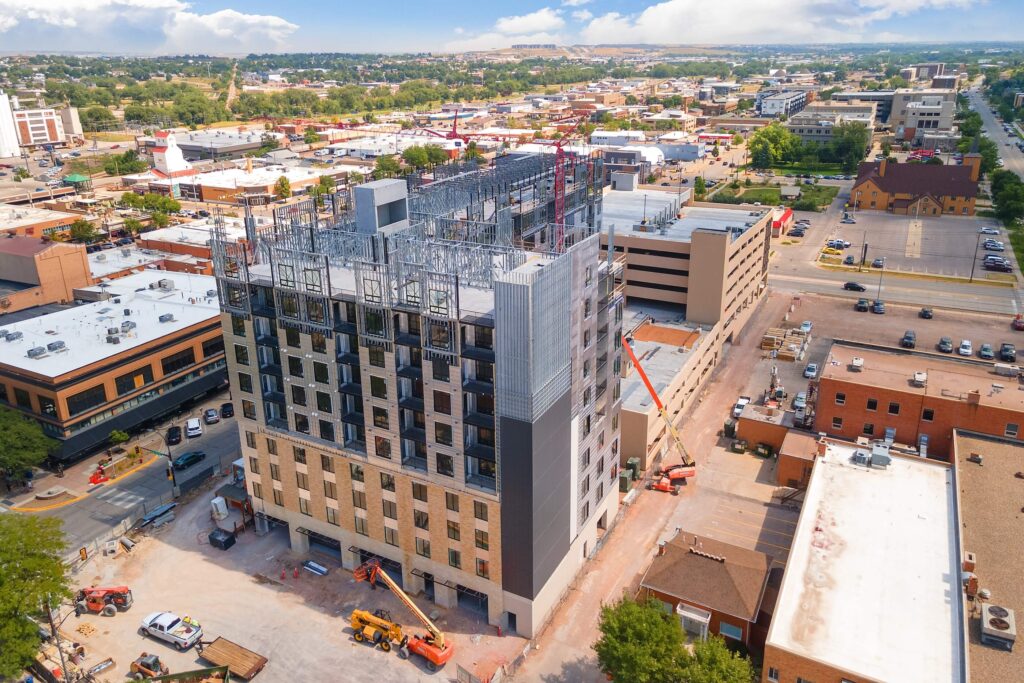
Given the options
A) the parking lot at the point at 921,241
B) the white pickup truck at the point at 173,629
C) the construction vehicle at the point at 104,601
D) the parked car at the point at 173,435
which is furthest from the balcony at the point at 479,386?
the parking lot at the point at 921,241

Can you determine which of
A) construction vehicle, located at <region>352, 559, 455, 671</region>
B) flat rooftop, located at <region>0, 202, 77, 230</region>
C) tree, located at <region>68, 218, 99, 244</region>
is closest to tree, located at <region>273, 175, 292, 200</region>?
flat rooftop, located at <region>0, 202, 77, 230</region>

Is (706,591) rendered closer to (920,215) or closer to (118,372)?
(118,372)

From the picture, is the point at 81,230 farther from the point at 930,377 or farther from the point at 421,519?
the point at 930,377

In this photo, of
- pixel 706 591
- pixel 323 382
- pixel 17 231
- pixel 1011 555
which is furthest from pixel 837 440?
pixel 17 231

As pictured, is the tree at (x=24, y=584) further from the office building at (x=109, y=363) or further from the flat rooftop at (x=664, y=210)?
the flat rooftop at (x=664, y=210)

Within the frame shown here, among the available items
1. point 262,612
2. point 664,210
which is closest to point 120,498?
point 262,612
